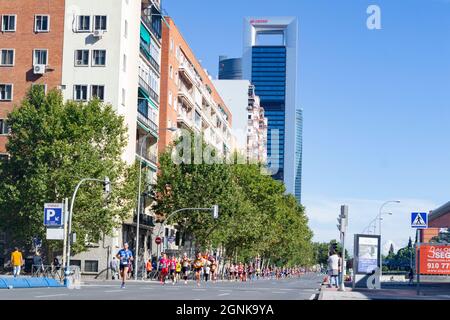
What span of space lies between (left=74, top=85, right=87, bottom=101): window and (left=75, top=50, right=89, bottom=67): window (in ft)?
5.72

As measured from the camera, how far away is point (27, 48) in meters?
65.9

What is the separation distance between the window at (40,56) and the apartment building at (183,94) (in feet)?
55.7

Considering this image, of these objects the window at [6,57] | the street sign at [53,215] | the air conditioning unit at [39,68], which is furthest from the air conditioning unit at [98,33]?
the street sign at [53,215]

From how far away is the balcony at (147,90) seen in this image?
69.4m

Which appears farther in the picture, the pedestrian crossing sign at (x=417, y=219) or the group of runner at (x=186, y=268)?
the group of runner at (x=186, y=268)

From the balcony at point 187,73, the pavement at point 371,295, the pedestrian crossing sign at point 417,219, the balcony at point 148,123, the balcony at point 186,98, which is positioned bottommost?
the pavement at point 371,295

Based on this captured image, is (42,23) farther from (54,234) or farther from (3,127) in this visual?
(54,234)

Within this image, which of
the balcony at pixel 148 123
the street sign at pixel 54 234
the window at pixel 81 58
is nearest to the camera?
the street sign at pixel 54 234

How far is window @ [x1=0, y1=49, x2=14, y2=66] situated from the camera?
6625 centimetres

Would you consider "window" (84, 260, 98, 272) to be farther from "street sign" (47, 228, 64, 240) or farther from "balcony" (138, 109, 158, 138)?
"street sign" (47, 228, 64, 240)

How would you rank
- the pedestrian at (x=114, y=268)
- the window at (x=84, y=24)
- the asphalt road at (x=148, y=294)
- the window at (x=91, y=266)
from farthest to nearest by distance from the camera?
the window at (x=84, y=24), the window at (x=91, y=266), the pedestrian at (x=114, y=268), the asphalt road at (x=148, y=294)

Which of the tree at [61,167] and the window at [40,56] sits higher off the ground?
the window at [40,56]

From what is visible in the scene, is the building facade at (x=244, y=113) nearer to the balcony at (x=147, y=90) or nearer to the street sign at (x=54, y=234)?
the balcony at (x=147, y=90)
